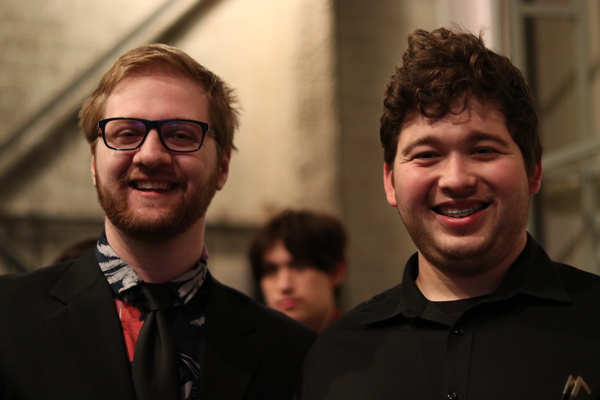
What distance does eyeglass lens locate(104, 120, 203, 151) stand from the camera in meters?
1.87

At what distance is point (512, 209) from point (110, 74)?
3.92ft

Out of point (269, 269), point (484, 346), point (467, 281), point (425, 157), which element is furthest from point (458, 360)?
point (269, 269)

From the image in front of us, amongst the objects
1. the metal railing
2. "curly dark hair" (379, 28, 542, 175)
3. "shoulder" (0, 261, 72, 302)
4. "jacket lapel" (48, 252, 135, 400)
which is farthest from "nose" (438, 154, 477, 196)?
the metal railing

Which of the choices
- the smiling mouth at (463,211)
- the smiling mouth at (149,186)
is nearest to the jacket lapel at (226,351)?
the smiling mouth at (149,186)

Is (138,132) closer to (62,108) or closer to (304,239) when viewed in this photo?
(304,239)

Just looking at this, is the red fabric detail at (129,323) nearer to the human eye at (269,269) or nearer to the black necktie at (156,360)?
the black necktie at (156,360)

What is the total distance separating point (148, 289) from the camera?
1.86 meters

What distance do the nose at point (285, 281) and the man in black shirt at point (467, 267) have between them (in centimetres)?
122

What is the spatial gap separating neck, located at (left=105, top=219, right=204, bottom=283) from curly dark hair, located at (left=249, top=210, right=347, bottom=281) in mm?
1210

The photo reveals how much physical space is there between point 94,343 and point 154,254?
0.29 metres

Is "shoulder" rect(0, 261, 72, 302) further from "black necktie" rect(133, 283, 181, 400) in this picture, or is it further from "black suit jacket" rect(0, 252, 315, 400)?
"black necktie" rect(133, 283, 181, 400)

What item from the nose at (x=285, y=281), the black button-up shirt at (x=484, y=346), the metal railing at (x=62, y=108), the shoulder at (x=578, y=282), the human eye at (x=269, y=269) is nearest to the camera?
the black button-up shirt at (x=484, y=346)

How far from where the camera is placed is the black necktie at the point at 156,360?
5.56ft

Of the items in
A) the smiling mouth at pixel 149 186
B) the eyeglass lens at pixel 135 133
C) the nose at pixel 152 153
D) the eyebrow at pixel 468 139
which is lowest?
the smiling mouth at pixel 149 186
